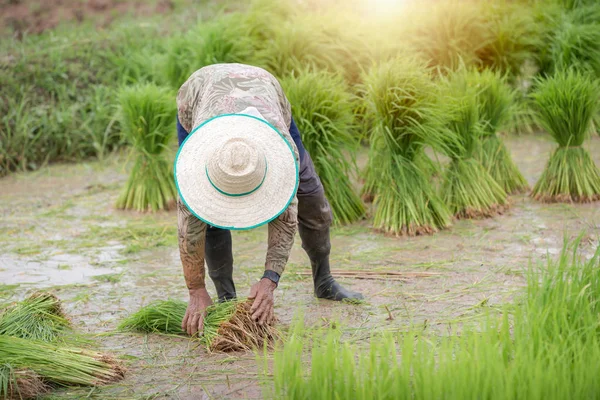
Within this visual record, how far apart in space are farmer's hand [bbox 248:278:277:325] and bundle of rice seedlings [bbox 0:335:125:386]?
24.4 inches

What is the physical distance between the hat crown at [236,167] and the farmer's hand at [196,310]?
66 cm

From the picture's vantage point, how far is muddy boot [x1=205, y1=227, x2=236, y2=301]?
12.6 ft

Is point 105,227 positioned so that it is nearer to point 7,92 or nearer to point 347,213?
point 347,213

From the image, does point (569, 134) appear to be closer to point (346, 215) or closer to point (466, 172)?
point (466, 172)

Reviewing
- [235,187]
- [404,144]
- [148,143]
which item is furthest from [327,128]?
[235,187]

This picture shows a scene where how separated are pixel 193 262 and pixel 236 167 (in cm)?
60

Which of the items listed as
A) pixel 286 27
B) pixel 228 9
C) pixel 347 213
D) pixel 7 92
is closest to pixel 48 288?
pixel 347 213

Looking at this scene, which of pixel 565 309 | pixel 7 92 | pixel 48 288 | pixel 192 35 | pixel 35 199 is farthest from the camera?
pixel 7 92

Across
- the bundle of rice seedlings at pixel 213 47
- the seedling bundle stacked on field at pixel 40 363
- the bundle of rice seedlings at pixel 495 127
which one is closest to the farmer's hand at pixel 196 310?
the seedling bundle stacked on field at pixel 40 363

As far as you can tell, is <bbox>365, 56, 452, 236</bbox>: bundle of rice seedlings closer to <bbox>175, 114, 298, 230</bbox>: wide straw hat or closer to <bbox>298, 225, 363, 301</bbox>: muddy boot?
<bbox>298, 225, 363, 301</bbox>: muddy boot

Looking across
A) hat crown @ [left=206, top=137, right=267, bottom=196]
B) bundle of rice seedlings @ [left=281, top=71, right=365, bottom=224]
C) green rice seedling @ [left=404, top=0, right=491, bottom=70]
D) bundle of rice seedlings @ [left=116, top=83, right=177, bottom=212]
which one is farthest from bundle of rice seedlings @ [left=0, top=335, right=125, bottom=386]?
green rice seedling @ [left=404, top=0, right=491, bottom=70]

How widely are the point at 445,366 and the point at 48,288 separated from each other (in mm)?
2821

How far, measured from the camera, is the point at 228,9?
11.8 m

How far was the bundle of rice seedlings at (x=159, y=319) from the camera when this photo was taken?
12.1ft
